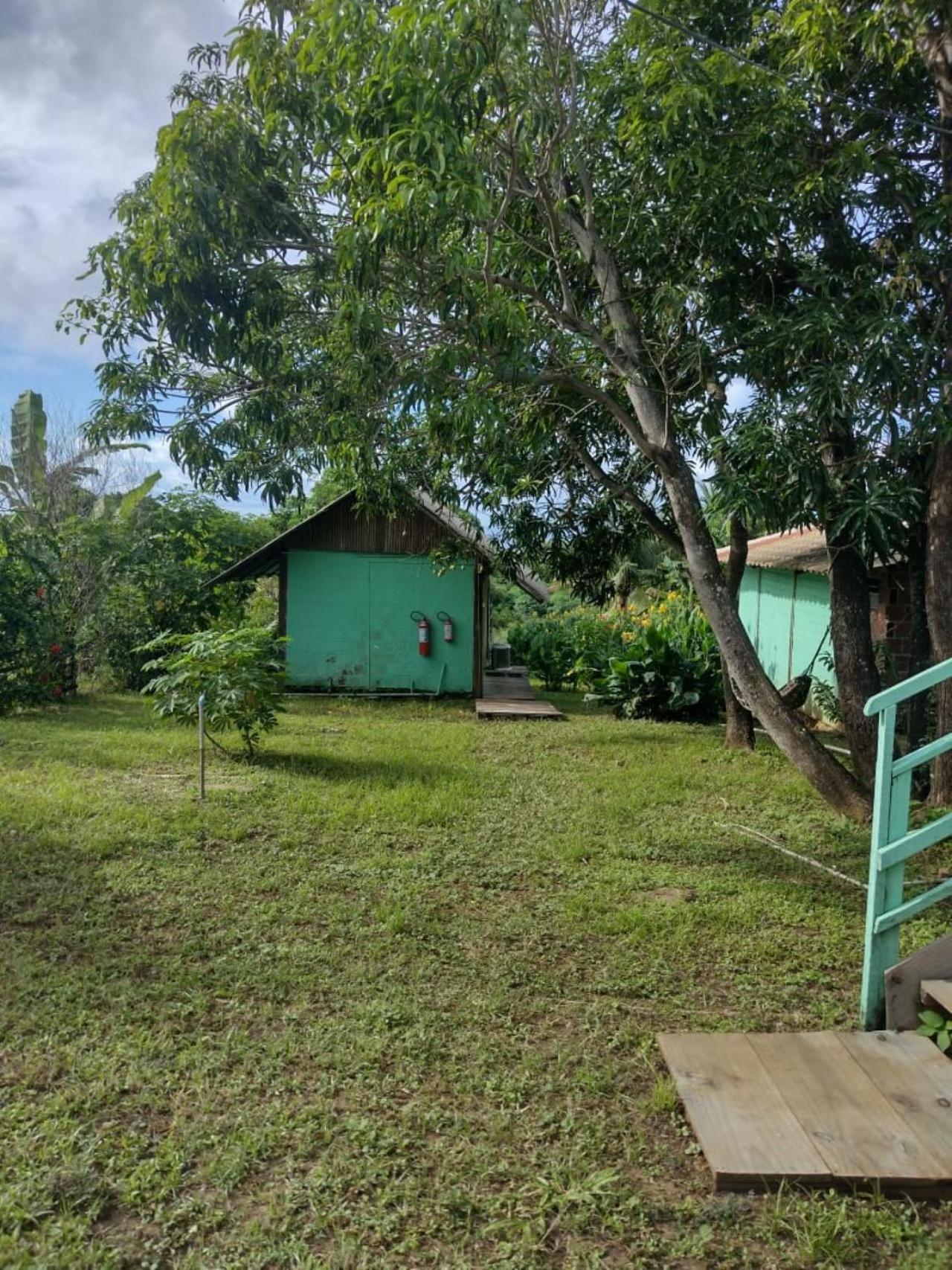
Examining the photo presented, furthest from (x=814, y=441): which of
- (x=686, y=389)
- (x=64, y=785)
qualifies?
(x=64, y=785)

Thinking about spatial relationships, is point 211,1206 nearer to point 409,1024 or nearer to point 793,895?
point 409,1024

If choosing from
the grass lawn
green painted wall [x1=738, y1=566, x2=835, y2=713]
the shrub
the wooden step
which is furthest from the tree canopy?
the shrub

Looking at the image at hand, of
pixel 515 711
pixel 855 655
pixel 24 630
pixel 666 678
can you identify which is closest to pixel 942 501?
pixel 855 655

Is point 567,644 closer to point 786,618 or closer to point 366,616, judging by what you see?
point 366,616

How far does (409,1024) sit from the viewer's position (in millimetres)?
3646

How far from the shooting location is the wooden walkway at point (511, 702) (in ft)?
41.5

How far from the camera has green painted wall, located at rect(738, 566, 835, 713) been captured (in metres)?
11.5

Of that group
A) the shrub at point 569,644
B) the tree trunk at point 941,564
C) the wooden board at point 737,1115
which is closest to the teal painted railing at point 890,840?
the wooden board at point 737,1115

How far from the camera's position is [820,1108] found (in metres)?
2.89

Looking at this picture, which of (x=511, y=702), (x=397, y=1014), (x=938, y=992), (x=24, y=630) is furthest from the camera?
(x=511, y=702)

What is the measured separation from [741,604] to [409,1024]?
13.7m

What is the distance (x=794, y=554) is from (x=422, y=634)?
19.3ft

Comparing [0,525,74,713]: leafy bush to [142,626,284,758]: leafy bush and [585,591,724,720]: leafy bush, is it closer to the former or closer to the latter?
[142,626,284,758]: leafy bush

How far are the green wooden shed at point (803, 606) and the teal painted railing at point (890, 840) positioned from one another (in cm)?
412
